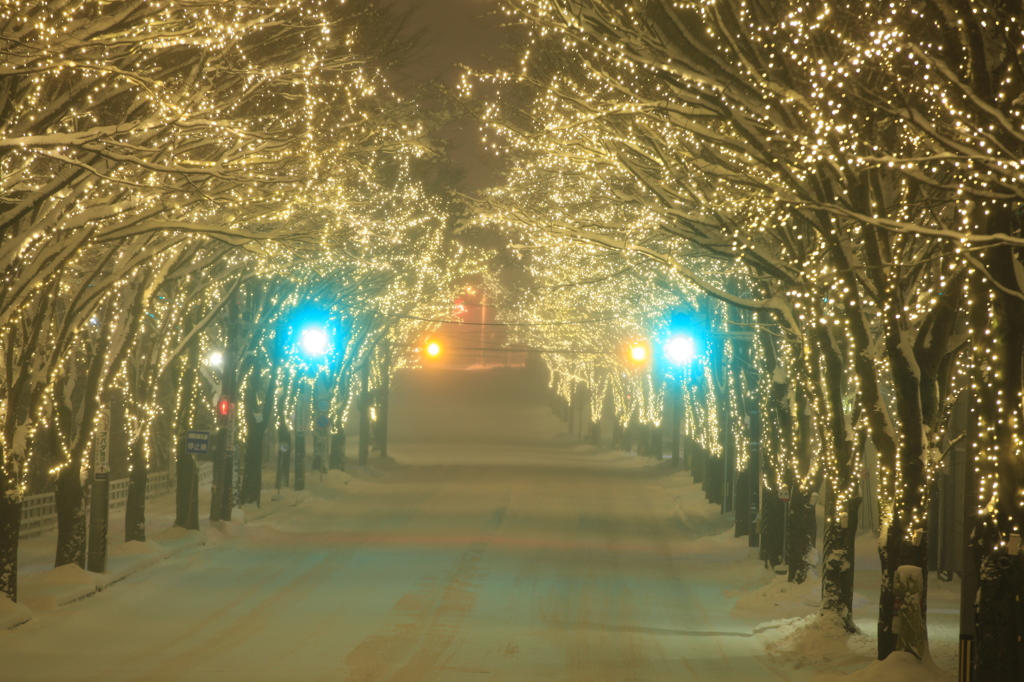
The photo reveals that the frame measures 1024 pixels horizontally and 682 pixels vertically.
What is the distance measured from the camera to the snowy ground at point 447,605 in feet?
36.2

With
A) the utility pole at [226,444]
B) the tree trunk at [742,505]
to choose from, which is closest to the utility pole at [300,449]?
the utility pole at [226,444]

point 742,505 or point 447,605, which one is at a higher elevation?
point 742,505

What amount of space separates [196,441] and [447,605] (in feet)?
26.7

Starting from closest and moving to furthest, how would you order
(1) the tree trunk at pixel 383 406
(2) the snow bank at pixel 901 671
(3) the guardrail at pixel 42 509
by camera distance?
(2) the snow bank at pixel 901 671 → (3) the guardrail at pixel 42 509 → (1) the tree trunk at pixel 383 406

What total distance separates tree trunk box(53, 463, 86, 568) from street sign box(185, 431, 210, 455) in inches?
160

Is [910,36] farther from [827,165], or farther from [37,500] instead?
[37,500]

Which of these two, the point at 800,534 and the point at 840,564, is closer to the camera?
the point at 840,564

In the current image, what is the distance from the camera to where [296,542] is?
70.8 ft

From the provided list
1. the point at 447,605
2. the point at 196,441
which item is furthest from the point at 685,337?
the point at 196,441

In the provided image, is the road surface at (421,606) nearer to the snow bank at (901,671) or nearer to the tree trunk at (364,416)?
the snow bank at (901,671)

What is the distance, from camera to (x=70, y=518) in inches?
638

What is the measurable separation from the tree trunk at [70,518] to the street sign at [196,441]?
4.07 metres

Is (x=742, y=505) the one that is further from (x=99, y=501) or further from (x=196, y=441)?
(x=99, y=501)

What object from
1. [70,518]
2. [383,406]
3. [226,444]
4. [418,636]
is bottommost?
[418,636]
